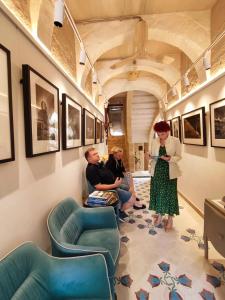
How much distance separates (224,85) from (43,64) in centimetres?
239

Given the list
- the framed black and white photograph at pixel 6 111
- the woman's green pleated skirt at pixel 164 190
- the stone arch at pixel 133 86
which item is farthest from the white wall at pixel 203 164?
the framed black and white photograph at pixel 6 111

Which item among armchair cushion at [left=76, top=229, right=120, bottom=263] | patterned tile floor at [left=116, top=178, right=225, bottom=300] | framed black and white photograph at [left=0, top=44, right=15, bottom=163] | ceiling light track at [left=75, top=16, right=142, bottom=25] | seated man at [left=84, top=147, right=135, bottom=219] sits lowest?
patterned tile floor at [left=116, top=178, right=225, bottom=300]

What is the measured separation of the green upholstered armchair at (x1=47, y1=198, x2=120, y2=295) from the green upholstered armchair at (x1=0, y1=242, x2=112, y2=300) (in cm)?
20

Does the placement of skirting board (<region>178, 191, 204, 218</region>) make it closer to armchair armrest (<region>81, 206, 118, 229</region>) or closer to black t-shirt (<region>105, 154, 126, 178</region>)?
black t-shirt (<region>105, 154, 126, 178</region>)

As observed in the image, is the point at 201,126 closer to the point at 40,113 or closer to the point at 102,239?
the point at 102,239

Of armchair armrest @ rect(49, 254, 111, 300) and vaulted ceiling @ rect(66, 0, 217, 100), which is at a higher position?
vaulted ceiling @ rect(66, 0, 217, 100)

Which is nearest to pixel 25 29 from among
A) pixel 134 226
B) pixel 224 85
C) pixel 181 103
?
pixel 224 85

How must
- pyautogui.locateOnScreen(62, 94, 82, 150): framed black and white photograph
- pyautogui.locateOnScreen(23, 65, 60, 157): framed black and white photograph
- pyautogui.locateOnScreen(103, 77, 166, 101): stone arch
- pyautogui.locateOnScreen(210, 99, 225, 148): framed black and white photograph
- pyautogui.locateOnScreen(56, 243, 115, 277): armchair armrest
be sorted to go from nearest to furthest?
pyautogui.locateOnScreen(56, 243, 115, 277): armchair armrest < pyautogui.locateOnScreen(23, 65, 60, 157): framed black and white photograph < pyautogui.locateOnScreen(62, 94, 82, 150): framed black and white photograph < pyautogui.locateOnScreen(210, 99, 225, 148): framed black and white photograph < pyautogui.locateOnScreen(103, 77, 166, 101): stone arch

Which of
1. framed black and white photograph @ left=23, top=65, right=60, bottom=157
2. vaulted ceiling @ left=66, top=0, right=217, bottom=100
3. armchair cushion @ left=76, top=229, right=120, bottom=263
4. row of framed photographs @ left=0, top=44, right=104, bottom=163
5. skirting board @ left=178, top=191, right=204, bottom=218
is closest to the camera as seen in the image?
row of framed photographs @ left=0, top=44, right=104, bottom=163

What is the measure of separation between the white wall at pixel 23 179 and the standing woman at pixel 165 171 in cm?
154

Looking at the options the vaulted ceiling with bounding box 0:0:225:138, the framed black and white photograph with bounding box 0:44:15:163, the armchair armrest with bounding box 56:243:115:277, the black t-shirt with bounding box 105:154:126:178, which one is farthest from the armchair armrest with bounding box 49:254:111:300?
the black t-shirt with bounding box 105:154:126:178

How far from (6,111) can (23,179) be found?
0.56 metres

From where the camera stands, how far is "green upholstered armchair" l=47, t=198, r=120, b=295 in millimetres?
1518

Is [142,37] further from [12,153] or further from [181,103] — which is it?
[12,153]
